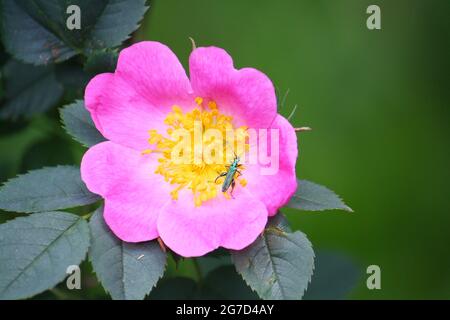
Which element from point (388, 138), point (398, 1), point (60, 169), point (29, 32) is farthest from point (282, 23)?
point (60, 169)

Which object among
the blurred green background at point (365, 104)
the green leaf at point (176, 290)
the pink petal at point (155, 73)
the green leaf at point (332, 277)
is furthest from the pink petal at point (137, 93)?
the blurred green background at point (365, 104)

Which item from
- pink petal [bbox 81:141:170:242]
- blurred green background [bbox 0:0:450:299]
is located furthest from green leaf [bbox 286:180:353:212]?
blurred green background [bbox 0:0:450:299]

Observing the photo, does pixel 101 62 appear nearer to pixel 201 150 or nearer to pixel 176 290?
pixel 201 150

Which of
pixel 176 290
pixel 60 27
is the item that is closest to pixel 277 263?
pixel 176 290

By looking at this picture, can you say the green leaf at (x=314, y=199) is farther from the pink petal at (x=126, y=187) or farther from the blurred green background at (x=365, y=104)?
the blurred green background at (x=365, y=104)

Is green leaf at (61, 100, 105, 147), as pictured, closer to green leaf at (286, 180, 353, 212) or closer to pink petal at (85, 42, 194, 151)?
pink petal at (85, 42, 194, 151)

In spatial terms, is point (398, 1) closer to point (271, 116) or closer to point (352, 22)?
point (352, 22)
